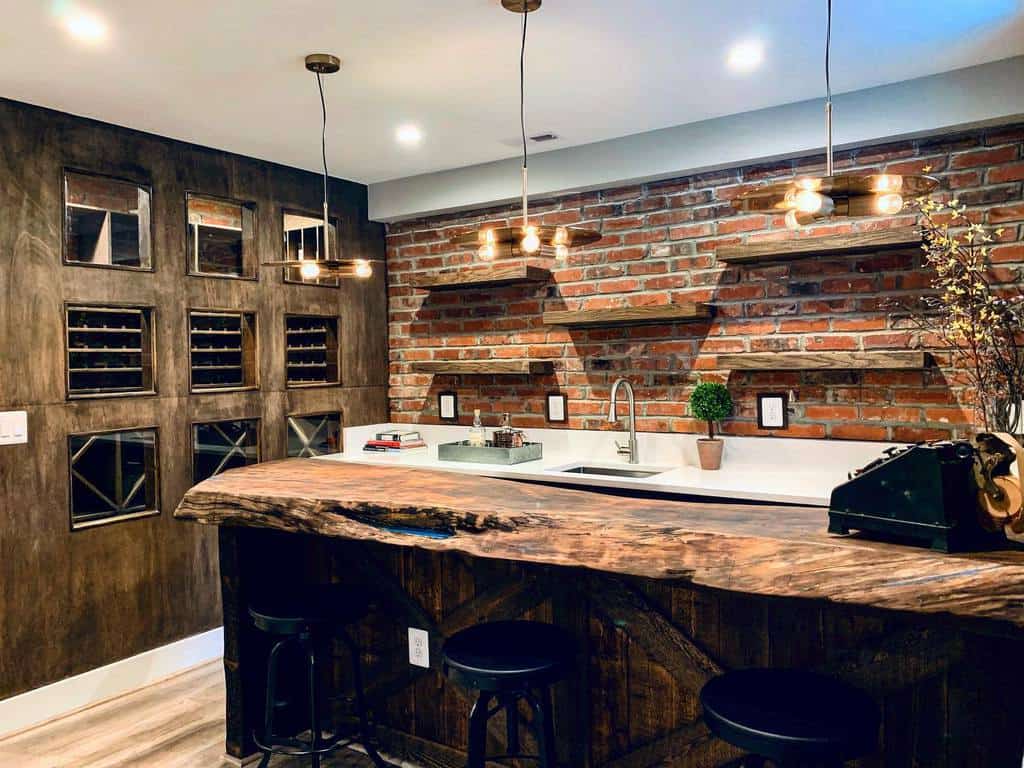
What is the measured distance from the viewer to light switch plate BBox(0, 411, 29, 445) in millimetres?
3156

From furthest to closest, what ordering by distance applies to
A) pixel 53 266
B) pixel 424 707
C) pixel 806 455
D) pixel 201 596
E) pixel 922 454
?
1. pixel 201 596
2. pixel 806 455
3. pixel 53 266
4. pixel 424 707
5. pixel 922 454

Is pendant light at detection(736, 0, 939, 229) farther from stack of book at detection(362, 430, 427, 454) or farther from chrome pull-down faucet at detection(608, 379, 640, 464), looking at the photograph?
stack of book at detection(362, 430, 427, 454)

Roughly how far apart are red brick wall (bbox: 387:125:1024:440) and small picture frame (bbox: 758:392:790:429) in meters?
0.03

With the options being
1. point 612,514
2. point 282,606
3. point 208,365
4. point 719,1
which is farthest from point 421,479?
point 208,365

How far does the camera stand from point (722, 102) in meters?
→ 3.39

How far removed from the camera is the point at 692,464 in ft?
12.6

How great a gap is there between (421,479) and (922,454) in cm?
146

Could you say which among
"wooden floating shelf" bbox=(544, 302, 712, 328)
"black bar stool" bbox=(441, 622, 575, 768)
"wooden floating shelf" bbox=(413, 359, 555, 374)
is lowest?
"black bar stool" bbox=(441, 622, 575, 768)

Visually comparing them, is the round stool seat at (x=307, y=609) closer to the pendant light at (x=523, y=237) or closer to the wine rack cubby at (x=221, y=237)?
the pendant light at (x=523, y=237)

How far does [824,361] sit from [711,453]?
65cm

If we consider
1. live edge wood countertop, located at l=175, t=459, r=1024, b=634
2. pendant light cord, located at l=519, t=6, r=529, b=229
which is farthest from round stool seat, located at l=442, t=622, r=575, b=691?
pendant light cord, located at l=519, t=6, r=529, b=229

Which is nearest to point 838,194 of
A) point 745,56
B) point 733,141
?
point 745,56

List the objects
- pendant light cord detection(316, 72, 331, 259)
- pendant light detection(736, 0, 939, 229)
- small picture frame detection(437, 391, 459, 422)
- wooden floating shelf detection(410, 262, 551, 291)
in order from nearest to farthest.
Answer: pendant light detection(736, 0, 939, 229), pendant light cord detection(316, 72, 331, 259), wooden floating shelf detection(410, 262, 551, 291), small picture frame detection(437, 391, 459, 422)

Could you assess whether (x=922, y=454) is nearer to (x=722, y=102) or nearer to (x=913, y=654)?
(x=913, y=654)
